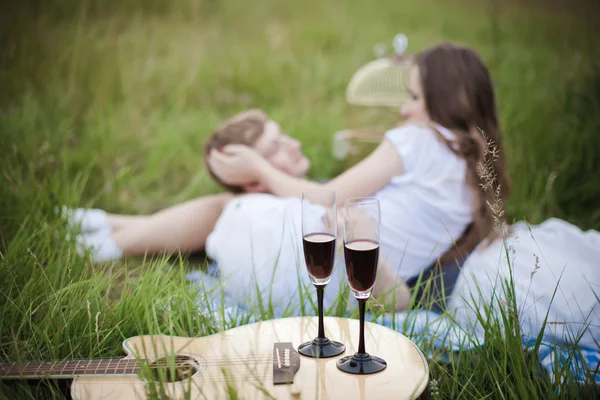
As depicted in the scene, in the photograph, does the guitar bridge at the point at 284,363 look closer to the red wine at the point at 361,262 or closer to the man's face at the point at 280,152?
the red wine at the point at 361,262

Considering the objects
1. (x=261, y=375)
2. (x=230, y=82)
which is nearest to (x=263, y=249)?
(x=261, y=375)

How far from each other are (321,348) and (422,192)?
135 centimetres

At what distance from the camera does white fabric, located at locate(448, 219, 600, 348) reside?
2062mm

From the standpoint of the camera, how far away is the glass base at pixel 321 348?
4.56 ft

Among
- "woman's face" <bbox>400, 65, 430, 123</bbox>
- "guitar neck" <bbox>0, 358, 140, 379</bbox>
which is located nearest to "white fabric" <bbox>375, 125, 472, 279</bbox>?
"woman's face" <bbox>400, 65, 430, 123</bbox>

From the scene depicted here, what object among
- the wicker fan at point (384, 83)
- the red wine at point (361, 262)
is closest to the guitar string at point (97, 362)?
the red wine at point (361, 262)

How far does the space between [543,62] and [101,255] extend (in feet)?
10.1

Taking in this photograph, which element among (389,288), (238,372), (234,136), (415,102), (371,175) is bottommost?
(389,288)

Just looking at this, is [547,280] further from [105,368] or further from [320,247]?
[105,368]

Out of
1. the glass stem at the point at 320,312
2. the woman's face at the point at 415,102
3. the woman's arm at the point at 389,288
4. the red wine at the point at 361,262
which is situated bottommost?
the woman's arm at the point at 389,288

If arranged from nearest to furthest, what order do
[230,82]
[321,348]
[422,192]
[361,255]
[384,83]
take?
1. [361,255]
2. [321,348]
3. [422,192]
4. [384,83]
5. [230,82]

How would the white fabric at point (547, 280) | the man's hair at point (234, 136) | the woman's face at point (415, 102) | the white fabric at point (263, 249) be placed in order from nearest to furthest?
the white fabric at point (547, 280) < the white fabric at point (263, 249) < the woman's face at point (415, 102) < the man's hair at point (234, 136)

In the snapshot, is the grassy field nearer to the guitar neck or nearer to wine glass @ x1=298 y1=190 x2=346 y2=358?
the guitar neck

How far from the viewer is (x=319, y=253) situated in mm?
1355
